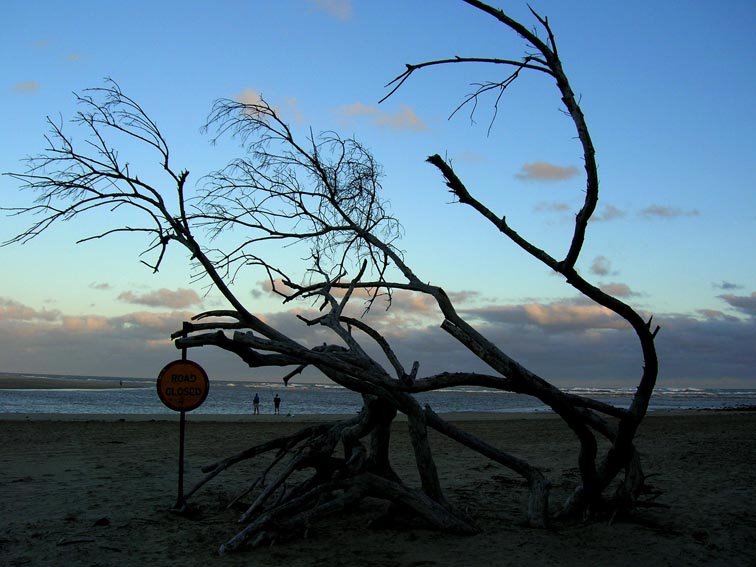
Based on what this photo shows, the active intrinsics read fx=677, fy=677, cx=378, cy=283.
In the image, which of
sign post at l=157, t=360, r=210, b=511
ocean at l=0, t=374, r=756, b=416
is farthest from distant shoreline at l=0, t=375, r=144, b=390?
sign post at l=157, t=360, r=210, b=511

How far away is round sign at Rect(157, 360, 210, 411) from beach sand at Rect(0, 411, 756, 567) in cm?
126

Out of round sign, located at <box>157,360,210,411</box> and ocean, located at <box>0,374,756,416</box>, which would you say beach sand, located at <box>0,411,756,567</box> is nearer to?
round sign, located at <box>157,360,210,411</box>

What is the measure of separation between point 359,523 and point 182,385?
8.54 feet

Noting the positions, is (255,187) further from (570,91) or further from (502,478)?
(502,478)

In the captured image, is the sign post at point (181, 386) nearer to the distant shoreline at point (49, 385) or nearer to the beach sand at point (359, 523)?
the beach sand at point (359, 523)

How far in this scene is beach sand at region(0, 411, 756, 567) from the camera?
596cm

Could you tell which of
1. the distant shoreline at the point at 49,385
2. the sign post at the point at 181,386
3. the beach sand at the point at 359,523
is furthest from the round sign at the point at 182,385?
the distant shoreline at the point at 49,385

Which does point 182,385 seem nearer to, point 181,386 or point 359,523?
point 181,386

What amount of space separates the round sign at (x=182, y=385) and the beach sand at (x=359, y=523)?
1.26m

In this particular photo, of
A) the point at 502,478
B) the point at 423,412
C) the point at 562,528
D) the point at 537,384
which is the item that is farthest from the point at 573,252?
the point at 502,478

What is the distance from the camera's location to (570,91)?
534 cm

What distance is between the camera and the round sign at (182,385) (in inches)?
309

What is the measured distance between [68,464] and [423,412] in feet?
25.6

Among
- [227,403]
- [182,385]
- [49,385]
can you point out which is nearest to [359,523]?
[182,385]
